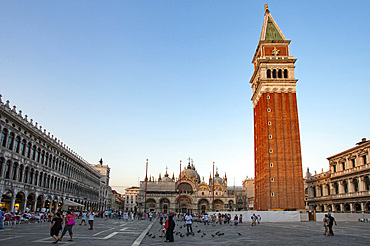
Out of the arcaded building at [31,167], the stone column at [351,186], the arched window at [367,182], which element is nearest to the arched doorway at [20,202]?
the arcaded building at [31,167]

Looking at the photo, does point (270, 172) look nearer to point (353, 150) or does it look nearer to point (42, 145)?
point (353, 150)

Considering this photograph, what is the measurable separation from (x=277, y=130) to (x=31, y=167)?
39782 millimetres

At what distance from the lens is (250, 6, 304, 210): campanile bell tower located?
176 feet

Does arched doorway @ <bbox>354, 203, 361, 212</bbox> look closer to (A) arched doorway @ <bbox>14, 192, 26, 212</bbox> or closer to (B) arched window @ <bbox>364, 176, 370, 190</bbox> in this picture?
(B) arched window @ <bbox>364, 176, 370, 190</bbox>

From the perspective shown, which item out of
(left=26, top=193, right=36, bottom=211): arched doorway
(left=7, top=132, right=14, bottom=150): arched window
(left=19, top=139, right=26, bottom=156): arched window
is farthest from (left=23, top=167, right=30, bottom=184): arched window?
(left=7, top=132, right=14, bottom=150): arched window

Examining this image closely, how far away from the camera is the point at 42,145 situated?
4247 centimetres

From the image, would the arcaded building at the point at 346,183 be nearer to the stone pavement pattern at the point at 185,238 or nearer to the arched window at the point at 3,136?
the stone pavement pattern at the point at 185,238

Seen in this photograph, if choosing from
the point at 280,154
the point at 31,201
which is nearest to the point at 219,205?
the point at 280,154

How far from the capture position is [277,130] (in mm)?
56312

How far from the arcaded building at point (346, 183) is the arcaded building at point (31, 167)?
4512cm

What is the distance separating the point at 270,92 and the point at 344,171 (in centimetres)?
1849

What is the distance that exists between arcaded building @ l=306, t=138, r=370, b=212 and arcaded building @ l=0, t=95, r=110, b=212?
45.1 m

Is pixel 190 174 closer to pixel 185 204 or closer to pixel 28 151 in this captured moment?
pixel 185 204

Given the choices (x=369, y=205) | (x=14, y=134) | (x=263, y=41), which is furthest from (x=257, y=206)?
(x=14, y=134)
